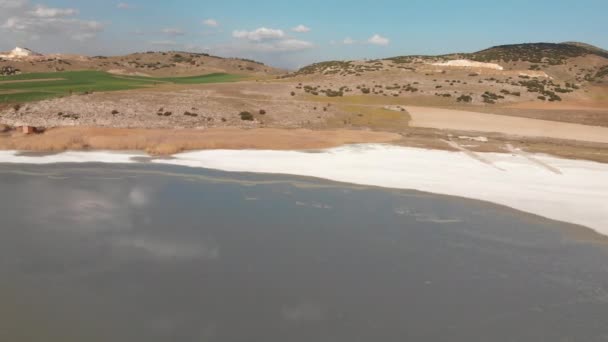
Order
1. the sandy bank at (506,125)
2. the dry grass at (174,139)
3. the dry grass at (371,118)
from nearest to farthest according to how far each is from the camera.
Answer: the dry grass at (174,139)
the sandy bank at (506,125)
the dry grass at (371,118)

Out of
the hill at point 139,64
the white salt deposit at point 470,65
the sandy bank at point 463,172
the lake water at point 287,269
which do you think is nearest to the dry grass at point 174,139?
the sandy bank at point 463,172

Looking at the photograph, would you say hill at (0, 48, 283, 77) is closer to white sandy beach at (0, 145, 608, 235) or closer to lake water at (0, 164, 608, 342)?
white sandy beach at (0, 145, 608, 235)

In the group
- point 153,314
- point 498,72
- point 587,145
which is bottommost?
point 153,314

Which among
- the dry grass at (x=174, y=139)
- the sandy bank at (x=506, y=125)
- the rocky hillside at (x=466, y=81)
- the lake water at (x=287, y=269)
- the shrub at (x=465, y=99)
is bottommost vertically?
the lake water at (x=287, y=269)

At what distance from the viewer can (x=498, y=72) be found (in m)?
80.2

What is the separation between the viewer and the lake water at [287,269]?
29.0ft

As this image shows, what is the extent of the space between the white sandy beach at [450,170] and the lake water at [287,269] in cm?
172

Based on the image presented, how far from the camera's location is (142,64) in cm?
12950

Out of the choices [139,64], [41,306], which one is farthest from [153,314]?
[139,64]

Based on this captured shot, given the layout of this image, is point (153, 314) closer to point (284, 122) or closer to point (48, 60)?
point (284, 122)

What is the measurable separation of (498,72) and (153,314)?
81423 mm

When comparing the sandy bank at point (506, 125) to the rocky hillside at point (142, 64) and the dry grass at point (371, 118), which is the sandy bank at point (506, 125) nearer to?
the dry grass at point (371, 118)

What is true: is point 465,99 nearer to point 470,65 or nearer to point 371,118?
point 371,118

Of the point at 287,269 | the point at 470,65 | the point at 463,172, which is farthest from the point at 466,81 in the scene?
the point at 287,269
